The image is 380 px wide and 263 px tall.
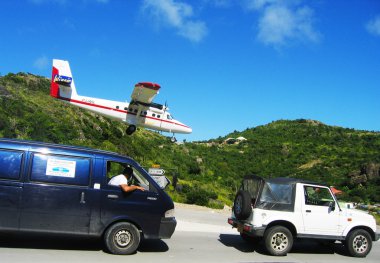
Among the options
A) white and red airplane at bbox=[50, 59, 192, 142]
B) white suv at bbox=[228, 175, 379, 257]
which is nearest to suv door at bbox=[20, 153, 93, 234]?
white suv at bbox=[228, 175, 379, 257]

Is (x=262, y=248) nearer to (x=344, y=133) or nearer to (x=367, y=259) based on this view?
(x=367, y=259)

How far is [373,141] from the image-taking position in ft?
→ 263

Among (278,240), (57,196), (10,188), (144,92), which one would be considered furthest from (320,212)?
(144,92)

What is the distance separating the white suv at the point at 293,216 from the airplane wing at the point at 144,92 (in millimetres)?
16482

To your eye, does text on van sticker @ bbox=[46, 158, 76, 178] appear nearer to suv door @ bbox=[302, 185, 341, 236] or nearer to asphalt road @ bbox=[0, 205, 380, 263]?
asphalt road @ bbox=[0, 205, 380, 263]

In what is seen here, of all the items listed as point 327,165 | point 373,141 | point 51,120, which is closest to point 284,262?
point 51,120

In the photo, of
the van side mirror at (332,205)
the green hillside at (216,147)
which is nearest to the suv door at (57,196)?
the van side mirror at (332,205)

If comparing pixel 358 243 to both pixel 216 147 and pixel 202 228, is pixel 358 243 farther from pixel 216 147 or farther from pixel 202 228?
pixel 216 147

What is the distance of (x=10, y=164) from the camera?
786cm

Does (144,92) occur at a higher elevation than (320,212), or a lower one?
higher

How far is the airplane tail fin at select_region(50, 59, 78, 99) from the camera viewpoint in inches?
1079

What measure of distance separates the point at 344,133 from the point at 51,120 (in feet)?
248

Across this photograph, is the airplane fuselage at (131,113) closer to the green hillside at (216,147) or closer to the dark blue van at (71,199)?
the green hillside at (216,147)

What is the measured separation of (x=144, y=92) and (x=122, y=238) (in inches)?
754
